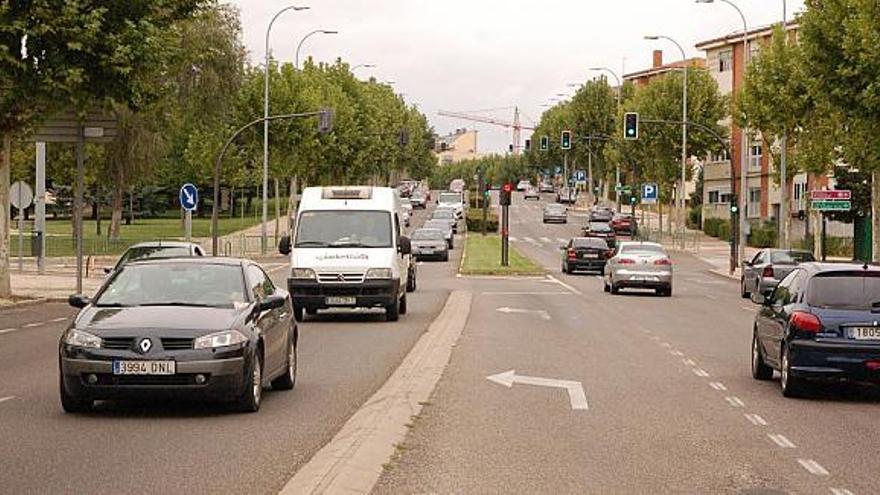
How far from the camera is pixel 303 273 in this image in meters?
27.7

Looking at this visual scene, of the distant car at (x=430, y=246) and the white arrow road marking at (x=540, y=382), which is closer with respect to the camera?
the white arrow road marking at (x=540, y=382)

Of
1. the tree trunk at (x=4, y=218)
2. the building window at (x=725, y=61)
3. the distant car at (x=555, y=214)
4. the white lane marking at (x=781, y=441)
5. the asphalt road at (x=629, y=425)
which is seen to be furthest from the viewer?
the distant car at (x=555, y=214)

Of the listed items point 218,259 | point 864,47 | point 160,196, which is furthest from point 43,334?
point 160,196

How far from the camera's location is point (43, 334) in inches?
1008

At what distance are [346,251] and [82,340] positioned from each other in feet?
48.7

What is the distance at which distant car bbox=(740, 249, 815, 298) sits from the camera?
40219 millimetres

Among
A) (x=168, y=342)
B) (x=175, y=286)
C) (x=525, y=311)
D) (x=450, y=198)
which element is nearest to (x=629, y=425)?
(x=168, y=342)

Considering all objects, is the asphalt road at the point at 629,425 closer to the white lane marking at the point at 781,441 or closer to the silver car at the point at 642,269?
the white lane marking at the point at 781,441

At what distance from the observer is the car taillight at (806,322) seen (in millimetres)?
15852

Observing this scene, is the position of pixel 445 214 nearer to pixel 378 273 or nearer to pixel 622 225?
pixel 622 225

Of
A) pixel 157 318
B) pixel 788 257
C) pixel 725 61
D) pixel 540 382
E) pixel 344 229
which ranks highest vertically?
pixel 725 61

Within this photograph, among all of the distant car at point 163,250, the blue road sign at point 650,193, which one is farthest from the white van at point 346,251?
the blue road sign at point 650,193

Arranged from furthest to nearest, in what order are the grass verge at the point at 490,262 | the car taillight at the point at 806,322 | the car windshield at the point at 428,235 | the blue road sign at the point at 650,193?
the blue road sign at the point at 650,193 → the car windshield at the point at 428,235 → the grass verge at the point at 490,262 → the car taillight at the point at 806,322

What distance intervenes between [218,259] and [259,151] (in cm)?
7018
